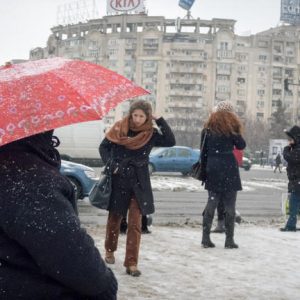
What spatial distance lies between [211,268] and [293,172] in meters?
3.47

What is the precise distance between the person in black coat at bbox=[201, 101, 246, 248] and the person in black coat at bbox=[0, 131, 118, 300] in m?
4.97

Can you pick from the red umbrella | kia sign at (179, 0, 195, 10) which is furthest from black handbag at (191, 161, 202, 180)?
kia sign at (179, 0, 195, 10)

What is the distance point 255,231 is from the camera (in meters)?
8.57

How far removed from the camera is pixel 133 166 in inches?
215

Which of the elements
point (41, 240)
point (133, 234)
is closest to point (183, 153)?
point (133, 234)

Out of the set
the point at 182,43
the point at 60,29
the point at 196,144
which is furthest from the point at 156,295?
the point at 60,29

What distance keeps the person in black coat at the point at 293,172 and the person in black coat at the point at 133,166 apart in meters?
3.65

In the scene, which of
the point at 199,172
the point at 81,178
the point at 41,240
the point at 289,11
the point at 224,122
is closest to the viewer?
the point at 41,240

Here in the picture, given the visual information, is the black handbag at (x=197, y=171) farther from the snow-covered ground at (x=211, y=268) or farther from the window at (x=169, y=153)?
the window at (x=169, y=153)

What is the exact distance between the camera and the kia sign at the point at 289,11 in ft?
311

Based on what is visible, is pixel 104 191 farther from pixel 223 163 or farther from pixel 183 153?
pixel 183 153

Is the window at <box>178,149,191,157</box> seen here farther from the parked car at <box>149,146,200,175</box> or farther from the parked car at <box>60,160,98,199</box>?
the parked car at <box>60,160,98,199</box>

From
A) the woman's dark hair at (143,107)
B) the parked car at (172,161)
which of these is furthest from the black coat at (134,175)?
the parked car at (172,161)

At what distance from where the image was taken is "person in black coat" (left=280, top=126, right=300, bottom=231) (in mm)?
8664
